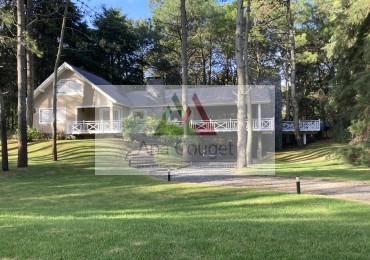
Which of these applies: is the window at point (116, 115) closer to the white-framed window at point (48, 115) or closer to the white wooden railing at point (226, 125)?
the white-framed window at point (48, 115)

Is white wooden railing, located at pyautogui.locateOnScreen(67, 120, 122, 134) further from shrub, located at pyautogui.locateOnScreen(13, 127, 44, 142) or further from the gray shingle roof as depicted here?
the gray shingle roof

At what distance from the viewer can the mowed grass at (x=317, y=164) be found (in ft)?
50.1

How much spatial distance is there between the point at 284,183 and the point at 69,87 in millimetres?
21661

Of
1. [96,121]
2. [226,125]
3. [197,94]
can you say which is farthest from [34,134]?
[226,125]

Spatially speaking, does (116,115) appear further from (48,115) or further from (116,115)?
(48,115)

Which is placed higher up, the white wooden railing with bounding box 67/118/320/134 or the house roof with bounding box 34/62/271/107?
the house roof with bounding box 34/62/271/107

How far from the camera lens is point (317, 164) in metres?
21.0

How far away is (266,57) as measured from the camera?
135 feet

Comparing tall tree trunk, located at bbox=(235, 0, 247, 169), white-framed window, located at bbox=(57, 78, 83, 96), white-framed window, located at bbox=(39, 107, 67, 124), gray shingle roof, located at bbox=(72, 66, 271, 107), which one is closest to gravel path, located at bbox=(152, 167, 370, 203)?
tall tree trunk, located at bbox=(235, 0, 247, 169)

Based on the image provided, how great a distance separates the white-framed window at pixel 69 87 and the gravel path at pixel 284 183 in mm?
15792

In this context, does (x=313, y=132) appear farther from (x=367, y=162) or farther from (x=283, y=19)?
(x=367, y=162)

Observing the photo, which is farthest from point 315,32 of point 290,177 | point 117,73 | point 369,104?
point 290,177

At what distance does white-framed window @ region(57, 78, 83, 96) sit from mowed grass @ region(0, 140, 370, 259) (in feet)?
52.7

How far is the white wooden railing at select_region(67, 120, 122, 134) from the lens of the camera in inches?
1056
